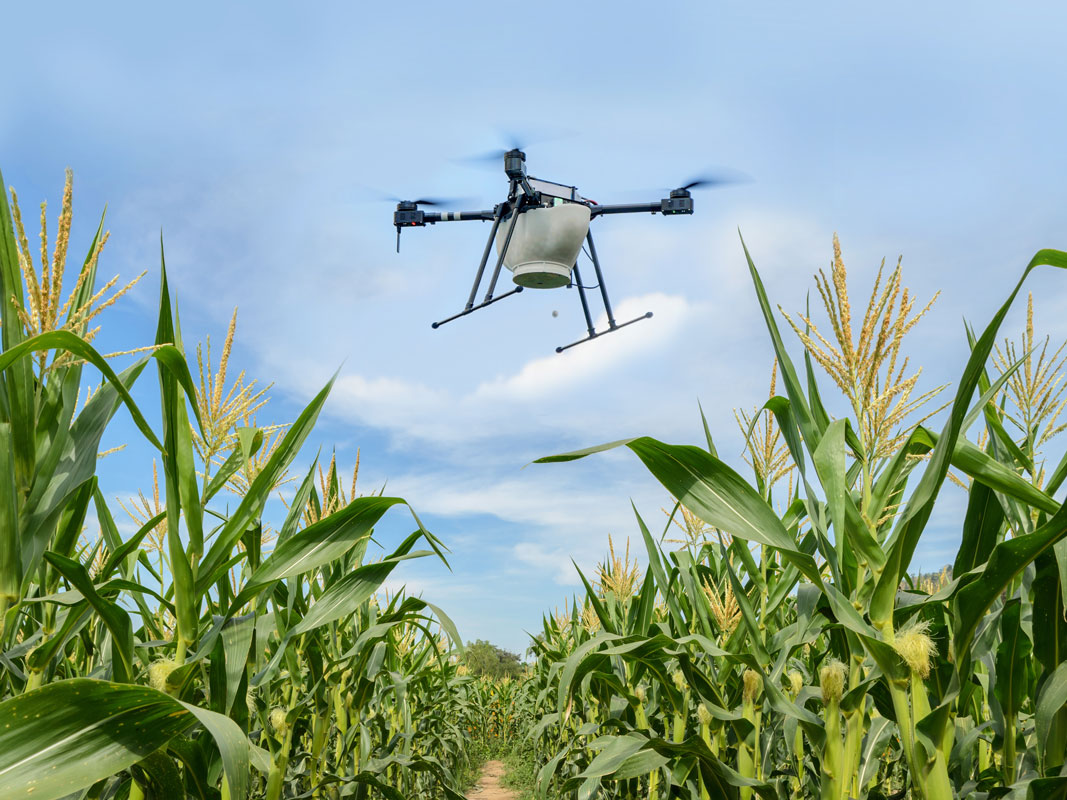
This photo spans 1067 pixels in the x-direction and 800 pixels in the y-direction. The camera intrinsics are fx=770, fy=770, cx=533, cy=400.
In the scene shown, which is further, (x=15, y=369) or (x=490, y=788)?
(x=490, y=788)

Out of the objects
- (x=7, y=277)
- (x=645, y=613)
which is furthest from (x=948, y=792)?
(x=7, y=277)

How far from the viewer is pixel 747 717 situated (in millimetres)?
2645

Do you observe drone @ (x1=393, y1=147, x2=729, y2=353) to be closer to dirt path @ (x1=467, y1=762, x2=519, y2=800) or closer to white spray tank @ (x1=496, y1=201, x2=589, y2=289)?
white spray tank @ (x1=496, y1=201, x2=589, y2=289)

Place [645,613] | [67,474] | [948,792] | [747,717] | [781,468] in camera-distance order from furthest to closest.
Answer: [645,613] → [781,468] → [747,717] → [67,474] → [948,792]

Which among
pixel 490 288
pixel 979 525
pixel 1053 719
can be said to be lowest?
pixel 1053 719

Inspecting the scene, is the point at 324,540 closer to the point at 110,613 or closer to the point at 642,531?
the point at 110,613

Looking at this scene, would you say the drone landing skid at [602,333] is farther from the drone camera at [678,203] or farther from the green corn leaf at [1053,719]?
the green corn leaf at [1053,719]

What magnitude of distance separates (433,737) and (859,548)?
6.04 m

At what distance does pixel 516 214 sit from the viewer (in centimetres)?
1393

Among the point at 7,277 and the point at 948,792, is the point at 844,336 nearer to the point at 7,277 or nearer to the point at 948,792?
the point at 948,792

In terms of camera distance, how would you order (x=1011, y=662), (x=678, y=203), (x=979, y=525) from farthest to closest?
1. (x=678, y=203)
2. (x=1011, y=662)
3. (x=979, y=525)

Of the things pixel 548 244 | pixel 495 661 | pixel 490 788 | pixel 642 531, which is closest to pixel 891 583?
pixel 642 531

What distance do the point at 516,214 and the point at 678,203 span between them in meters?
3.57

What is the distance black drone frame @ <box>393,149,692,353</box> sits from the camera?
13.7m
